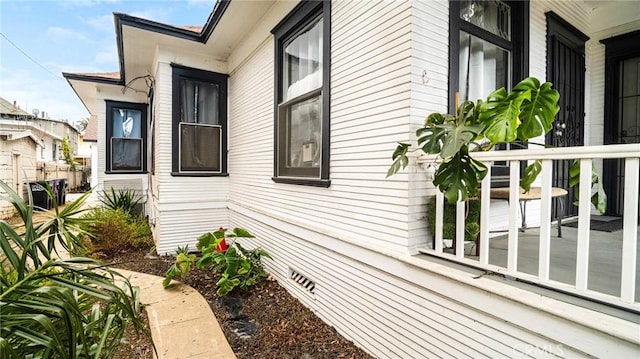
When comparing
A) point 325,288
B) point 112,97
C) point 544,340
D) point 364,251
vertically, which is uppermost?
point 112,97

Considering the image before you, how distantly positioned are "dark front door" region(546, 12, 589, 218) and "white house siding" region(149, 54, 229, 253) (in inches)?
199

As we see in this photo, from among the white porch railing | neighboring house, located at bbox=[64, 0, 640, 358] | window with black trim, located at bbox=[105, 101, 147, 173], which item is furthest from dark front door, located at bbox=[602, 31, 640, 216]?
window with black trim, located at bbox=[105, 101, 147, 173]

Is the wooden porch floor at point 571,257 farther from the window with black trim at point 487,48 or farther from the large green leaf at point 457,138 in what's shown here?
the large green leaf at point 457,138

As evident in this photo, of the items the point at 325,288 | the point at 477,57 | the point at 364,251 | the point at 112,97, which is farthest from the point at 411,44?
the point at 112,97

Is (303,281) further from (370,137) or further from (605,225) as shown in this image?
(605,225)

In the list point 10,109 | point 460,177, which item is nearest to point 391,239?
point 460,177

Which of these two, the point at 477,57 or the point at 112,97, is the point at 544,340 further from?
the point at 112,97

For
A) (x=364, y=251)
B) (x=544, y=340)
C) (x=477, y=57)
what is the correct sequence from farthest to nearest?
1. (x=477, y=57)
2. (x=364, y=251)
3. (x=544, y=340)

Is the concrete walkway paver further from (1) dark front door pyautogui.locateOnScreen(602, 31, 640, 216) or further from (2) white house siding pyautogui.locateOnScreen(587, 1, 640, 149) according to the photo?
(2) white house siding pyautogui.locateOnScreen(587, 1, 640, 149)

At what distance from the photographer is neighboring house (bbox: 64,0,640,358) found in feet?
5.46

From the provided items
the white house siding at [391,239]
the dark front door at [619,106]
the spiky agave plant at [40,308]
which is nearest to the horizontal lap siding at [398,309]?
the white house siding at [391,239]

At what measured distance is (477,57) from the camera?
110 inches

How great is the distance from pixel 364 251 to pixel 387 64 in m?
1.48

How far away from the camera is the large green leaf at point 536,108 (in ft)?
5.16
